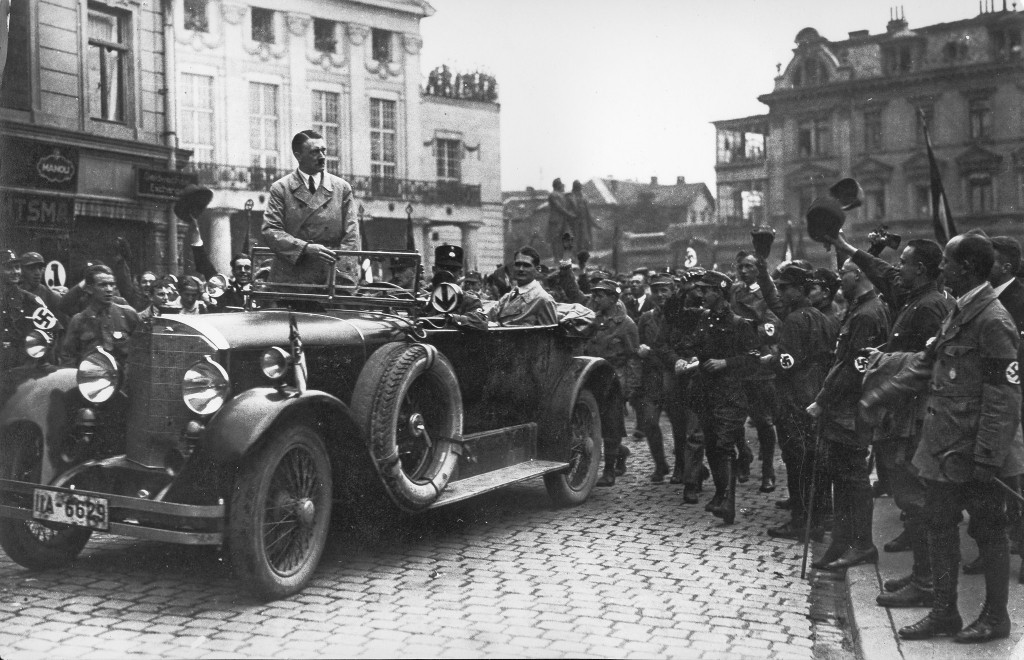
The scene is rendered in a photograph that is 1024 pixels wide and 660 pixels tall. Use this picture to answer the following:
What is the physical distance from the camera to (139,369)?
207 inches

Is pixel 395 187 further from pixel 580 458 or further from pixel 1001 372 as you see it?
pixel 1001 372

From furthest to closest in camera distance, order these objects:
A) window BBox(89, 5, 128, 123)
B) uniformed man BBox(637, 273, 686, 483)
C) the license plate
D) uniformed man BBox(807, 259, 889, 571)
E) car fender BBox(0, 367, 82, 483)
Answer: window BBox(89, 5, 128, 123) < uniformed man BBox(637, 273, 686, 483) < uniformed man BBox(807, 259, 889, 571) < car fender BBox(0, 367, 82, 483) < the license plate

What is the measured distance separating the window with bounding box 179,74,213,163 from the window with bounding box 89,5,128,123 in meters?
0.76

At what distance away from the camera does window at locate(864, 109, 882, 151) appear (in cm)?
1010

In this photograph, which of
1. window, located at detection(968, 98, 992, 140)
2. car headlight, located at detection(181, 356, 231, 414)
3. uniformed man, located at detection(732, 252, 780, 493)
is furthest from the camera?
window, located at detection(968, 98, 992, 140)

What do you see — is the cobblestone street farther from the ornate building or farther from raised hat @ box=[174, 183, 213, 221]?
the ornate building

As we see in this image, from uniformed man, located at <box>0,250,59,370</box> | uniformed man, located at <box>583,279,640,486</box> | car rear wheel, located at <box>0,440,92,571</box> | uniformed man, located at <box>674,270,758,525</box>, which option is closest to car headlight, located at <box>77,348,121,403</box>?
car rear wheel, located at <box>0,440,92,571</box>

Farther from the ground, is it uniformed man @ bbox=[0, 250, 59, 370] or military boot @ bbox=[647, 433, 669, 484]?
uniformed man @ bbox=[0, 250, 59, 370]

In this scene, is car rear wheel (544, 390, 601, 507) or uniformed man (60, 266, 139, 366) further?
uniformed man (60, 266, 139, 366)

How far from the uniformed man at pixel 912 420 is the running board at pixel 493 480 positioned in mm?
2405

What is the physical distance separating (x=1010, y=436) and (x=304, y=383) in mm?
3491

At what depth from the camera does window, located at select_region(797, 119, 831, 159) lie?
10178 millimetres

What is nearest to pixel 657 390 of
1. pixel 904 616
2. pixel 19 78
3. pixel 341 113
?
pixel 341 113

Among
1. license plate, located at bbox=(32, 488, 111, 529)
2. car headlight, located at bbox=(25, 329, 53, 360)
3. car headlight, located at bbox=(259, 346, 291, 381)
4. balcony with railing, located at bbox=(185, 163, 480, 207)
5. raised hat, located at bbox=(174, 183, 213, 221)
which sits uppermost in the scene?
balcony with railing, located at bbox=(185, 163, 480, 207)
